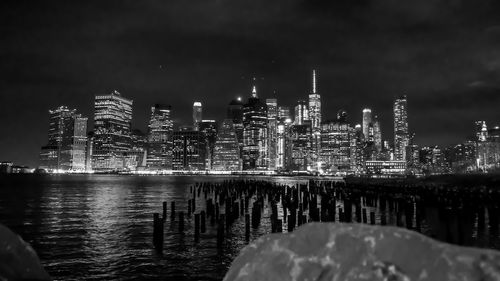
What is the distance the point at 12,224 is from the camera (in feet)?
93.9

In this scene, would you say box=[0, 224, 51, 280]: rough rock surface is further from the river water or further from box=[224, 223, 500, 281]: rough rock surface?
the river water

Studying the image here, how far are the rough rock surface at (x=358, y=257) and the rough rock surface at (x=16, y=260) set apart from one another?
2.91 metres

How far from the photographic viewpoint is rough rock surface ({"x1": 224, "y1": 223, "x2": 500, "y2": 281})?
3617 mm

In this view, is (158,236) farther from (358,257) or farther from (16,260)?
(358,257)

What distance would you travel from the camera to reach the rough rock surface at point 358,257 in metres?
3.62

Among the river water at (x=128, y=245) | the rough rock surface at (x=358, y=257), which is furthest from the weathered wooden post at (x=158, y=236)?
the rough rock surface at (x=358, y=257)

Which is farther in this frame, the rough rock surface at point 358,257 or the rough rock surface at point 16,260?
the rough rock surface at point 16,260

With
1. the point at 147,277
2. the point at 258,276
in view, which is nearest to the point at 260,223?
the point at 147,277

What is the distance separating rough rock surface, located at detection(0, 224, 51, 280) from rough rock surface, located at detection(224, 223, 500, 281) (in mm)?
2909

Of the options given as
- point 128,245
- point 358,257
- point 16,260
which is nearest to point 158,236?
point 128,245

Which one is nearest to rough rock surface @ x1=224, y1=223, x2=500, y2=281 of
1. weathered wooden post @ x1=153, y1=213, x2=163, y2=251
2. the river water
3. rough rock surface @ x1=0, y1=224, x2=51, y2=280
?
rough rock surface @ x1=0, y1=224, x2=51, y2=280

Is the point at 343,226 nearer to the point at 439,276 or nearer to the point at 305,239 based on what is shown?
the point at 305,239

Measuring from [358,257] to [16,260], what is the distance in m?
4.52

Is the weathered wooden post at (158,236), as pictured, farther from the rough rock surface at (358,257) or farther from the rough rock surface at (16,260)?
the rough rock surface at (358,257)
